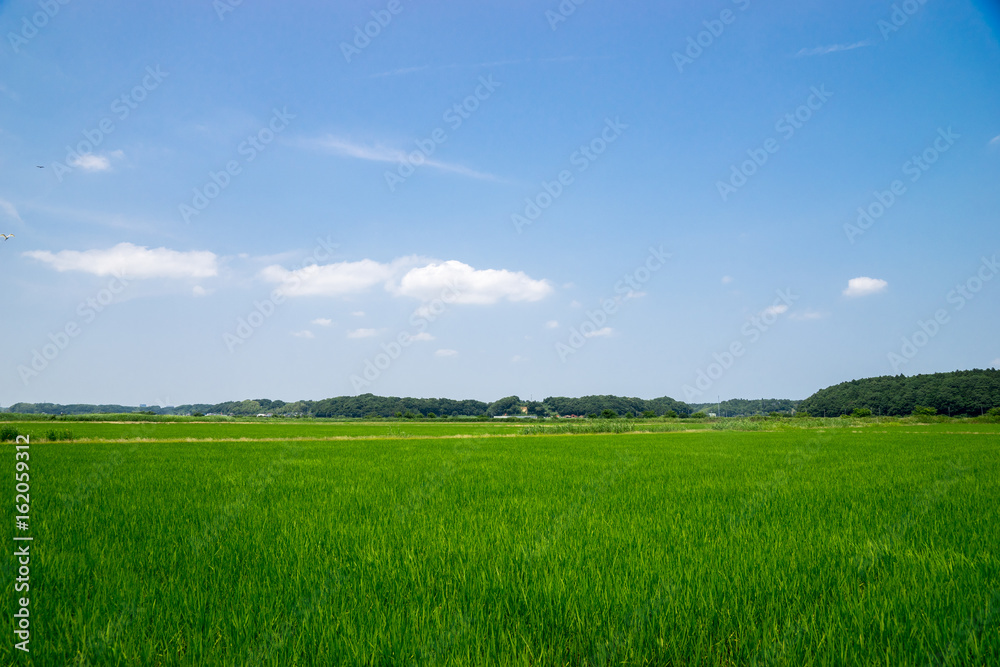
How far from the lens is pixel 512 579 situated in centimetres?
414

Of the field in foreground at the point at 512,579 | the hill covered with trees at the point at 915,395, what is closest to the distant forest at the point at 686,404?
the hill covered with trees at the point at 915,395

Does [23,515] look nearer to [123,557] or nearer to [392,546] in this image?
[123,557]

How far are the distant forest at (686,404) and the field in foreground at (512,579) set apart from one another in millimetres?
118853

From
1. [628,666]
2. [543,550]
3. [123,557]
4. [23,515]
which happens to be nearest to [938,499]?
[543,550]

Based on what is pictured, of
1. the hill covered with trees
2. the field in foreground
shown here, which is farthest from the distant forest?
the field in foreground

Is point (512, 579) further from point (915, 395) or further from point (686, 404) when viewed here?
point (686, 404)

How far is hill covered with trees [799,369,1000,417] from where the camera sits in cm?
10262

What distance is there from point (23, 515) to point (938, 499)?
1487cm

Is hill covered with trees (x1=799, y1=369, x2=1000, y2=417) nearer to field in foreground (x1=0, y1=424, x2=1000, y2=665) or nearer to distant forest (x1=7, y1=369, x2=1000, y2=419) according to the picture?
distant forest (x1=7, y1=369, x2=1000, y2=419)

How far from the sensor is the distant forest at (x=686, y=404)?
4183 inches

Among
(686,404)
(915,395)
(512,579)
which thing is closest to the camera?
(512,579)

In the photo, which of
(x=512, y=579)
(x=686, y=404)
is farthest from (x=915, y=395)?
(x=512, y=579)

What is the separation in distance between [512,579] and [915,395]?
145 m

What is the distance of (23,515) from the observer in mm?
7129
